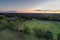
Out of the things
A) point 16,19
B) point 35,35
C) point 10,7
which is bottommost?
point 35,35

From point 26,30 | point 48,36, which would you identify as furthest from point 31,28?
point 48,36

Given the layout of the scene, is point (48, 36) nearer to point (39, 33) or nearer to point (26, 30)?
point (39, 33)

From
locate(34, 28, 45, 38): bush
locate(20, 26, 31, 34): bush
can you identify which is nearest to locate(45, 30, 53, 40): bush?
locate(34, 28, 45, 38): bush

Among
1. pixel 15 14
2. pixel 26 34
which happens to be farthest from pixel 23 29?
pixel 15 14

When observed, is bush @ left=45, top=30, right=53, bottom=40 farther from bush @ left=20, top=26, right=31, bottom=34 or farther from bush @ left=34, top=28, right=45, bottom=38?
bush @ left=20, top=26, right=31, bottom=34

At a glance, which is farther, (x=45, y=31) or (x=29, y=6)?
(x=29, y=6)

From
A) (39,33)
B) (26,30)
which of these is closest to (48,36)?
(39,33)

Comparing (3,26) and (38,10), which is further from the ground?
(38,10)

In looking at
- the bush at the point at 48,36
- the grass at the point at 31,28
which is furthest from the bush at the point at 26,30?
the bush at the point at 48,36

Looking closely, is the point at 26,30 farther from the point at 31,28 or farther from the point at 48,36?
the point at 48,36

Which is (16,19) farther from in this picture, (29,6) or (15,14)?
(29,6)

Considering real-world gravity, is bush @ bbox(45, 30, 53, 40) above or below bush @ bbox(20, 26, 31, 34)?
below
